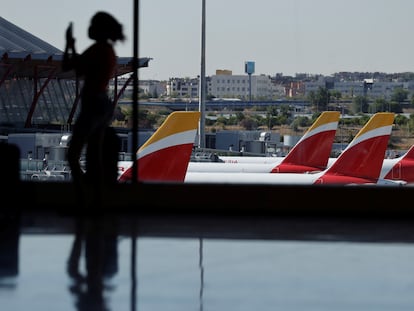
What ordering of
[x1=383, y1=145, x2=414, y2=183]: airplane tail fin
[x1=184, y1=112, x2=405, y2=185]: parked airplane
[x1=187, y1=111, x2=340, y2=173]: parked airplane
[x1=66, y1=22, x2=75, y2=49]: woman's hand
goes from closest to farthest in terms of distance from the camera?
[x1=66, y1=22, x2=75, y2=49]: woman's hand < [x1=184, y1=112, x2=405, y2=185]: parked airplane < [x1=187, y1=111, x2=340, y2=173]: parked airplane < [x1=383, y1=145, x2=414, y2=183]: airplane tail fin

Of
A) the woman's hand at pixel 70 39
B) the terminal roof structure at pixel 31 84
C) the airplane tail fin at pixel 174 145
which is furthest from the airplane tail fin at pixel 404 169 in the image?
the woman's hand at pixel 70 39

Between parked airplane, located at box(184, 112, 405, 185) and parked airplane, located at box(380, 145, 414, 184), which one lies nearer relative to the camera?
parked airplane, located at box(184, 112, 405, 185)

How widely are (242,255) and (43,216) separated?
4.71 ft

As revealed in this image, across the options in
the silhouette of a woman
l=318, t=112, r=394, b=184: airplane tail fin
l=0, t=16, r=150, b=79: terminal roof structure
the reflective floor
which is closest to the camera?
the reflective floor

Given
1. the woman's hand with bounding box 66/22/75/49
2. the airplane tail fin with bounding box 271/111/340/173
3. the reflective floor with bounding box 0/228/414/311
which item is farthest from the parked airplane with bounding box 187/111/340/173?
the reflective floor with bounding box 0/228/414/311

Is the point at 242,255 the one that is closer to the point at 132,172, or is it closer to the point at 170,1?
the point at 132,172

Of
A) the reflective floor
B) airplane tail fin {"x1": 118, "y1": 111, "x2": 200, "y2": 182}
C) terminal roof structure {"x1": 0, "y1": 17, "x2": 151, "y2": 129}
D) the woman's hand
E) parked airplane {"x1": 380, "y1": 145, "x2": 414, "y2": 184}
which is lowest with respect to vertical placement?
parked airplane {"x1": 380, "y1": 145, "x2": 414, "y2": 184}

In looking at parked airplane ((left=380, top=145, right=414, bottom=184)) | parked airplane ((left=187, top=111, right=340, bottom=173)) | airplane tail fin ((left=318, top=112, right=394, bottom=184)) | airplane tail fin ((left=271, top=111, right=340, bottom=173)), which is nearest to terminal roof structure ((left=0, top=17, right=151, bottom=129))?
airplane tail fin ((left=318, top=112, right=394, bottom=184))

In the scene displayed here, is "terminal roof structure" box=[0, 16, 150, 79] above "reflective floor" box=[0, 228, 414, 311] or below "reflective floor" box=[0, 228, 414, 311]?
above

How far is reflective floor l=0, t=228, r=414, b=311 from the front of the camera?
8.70ft

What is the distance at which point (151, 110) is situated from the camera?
6035 millimetres

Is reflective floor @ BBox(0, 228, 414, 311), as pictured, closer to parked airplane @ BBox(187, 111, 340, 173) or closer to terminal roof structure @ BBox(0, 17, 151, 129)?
terminal roof structure @ BBox(0, 17, 151, 129)

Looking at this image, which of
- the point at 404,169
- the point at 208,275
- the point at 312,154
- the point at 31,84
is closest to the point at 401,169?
the point at 404,169

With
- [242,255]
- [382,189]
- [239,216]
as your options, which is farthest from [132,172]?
[242,255]
